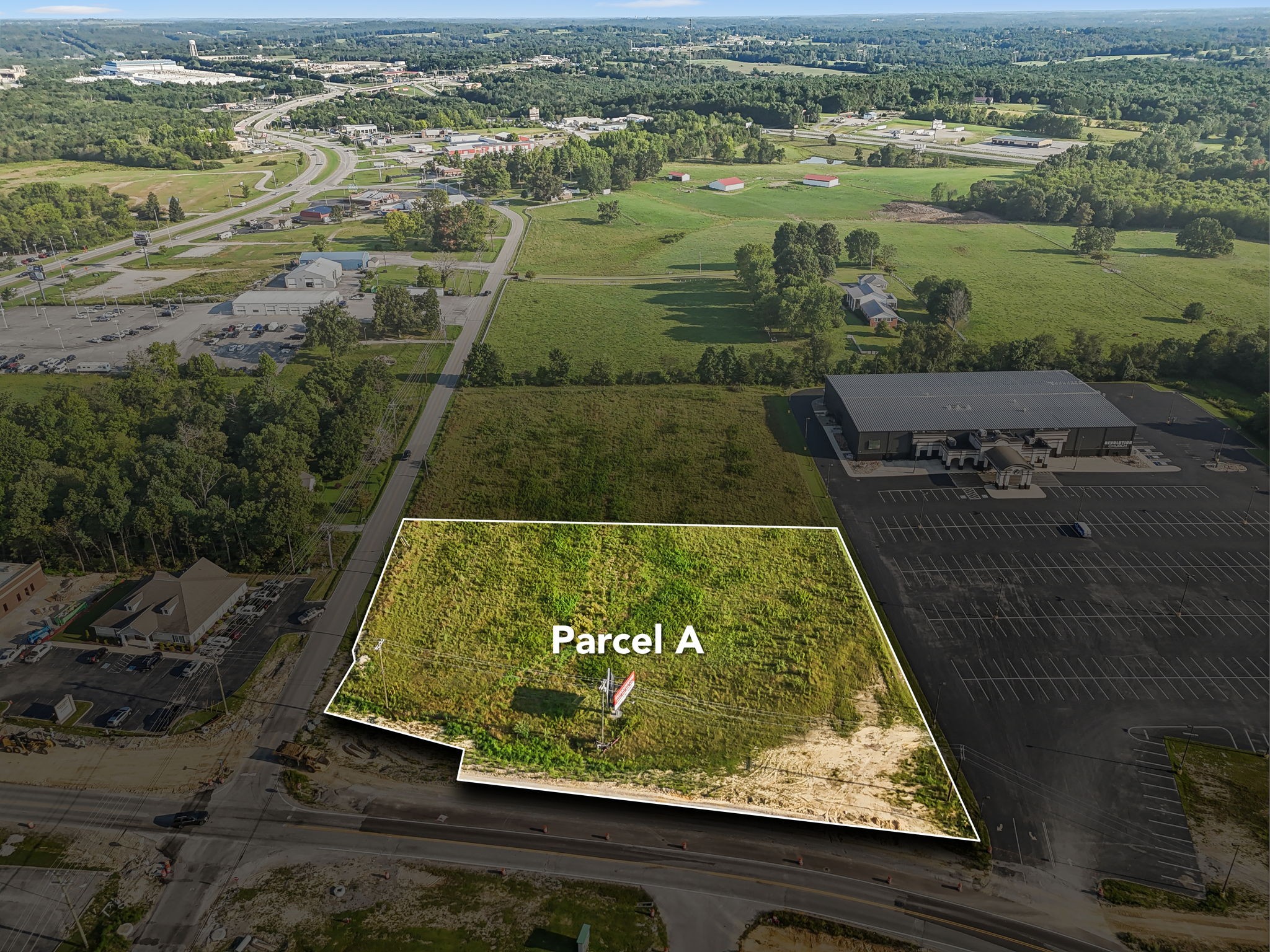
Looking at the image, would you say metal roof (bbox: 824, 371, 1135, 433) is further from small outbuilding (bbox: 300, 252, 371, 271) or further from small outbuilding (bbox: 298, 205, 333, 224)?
small outbuilding (bbox: 298, 205, 333, 224)

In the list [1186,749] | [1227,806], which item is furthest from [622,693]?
[1227,806]

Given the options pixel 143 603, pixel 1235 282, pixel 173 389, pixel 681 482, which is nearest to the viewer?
pixel 143 603

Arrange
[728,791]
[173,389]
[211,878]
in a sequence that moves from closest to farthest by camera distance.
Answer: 1. [211,878]
2. [728,791]
3. [173,389]

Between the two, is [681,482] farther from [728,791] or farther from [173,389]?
[173,389]

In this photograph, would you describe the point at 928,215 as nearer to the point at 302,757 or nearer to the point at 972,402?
the point at 972,402

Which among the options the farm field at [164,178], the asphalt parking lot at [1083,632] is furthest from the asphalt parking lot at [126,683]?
the farm field at [164,178]

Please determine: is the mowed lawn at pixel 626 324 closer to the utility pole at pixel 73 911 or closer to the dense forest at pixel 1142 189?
the utility pole at pixel 73 911

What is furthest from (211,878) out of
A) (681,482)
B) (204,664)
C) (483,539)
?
(681,482)

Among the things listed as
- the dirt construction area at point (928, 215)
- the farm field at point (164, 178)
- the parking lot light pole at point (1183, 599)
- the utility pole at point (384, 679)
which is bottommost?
the farm field at point (164, 178)
